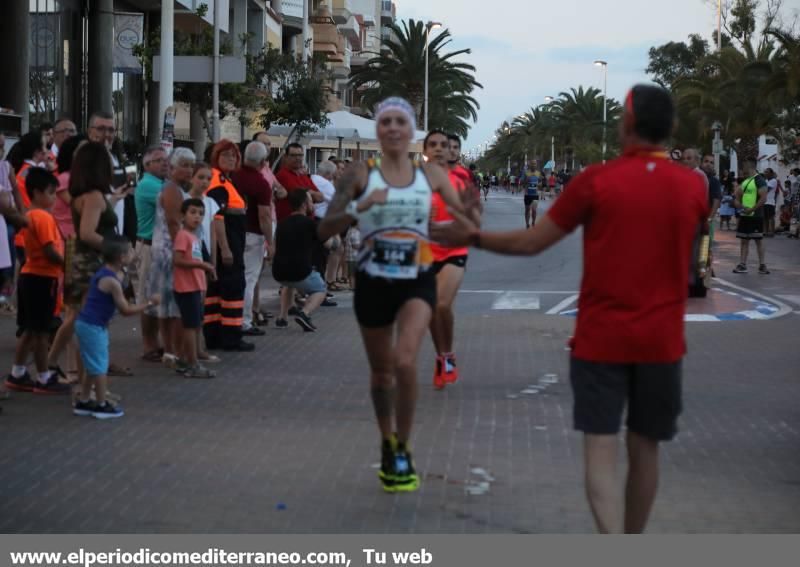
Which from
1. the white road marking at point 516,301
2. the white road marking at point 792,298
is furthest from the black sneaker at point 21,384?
the white road marking at point 792,298

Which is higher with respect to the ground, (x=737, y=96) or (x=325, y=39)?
(x=325, y=39)

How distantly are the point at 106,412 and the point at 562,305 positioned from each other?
31.9 feet

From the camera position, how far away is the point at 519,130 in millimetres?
160250

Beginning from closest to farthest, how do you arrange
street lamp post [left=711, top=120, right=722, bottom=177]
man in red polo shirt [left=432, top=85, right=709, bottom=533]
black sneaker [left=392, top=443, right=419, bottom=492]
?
man in red polo shirt [left=432, top=85, right=709, bottom=533]
black sneaker [left=392, top=443, right=419, bottom=492]
street lamp post [left=711, top=120, right=722, bottom=177]

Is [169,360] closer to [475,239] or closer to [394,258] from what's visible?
[394,258]

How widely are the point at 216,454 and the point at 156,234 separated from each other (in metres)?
3.98

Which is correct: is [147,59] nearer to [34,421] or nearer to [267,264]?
[267,264]

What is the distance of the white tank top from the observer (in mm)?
6914

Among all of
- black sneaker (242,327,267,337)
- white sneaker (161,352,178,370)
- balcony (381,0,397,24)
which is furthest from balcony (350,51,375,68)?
white sneaker (161,352,178,370)

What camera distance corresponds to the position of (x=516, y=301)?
18734 millimetres

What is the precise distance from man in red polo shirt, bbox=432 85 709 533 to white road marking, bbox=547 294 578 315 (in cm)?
1169

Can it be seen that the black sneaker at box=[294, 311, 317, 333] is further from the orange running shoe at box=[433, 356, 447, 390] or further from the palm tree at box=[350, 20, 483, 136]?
the palm tree at box=[350, 20, 483, 136]

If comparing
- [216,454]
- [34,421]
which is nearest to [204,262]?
[34,421]

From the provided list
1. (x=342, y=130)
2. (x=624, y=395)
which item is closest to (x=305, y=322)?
(x=624, y=395)
